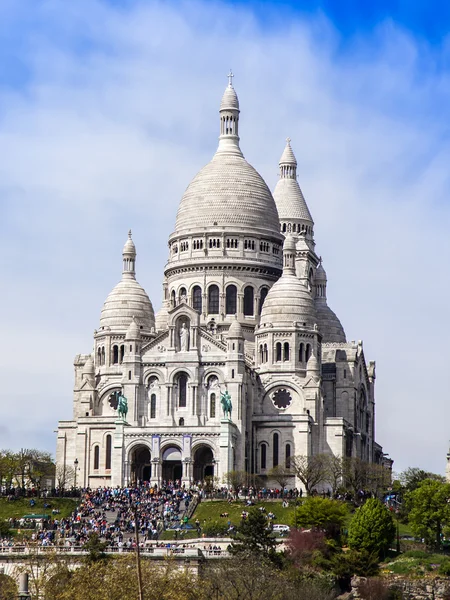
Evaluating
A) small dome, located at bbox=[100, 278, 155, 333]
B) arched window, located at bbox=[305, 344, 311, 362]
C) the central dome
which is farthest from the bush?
the central dome

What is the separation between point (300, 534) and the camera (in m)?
110

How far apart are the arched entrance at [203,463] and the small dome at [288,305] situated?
13.9m

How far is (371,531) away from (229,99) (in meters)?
63.1

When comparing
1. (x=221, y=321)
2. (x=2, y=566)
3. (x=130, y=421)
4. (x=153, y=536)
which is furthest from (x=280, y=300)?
(x=2, y=566)

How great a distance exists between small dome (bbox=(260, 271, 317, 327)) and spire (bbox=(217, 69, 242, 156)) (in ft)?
56.4

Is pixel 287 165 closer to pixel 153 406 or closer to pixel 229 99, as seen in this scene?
pixel 229 99

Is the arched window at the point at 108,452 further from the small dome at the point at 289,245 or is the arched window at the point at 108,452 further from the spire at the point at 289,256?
the small dome at the point at 289,245

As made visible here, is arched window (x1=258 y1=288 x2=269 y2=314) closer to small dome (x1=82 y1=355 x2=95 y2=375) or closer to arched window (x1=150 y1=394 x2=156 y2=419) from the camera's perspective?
small dome (x1=82 y1=355 x2=95 y2=375)

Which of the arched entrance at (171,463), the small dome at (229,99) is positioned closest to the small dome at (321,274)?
the small dome at (229,99)

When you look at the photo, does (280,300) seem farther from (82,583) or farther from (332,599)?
(82,583)

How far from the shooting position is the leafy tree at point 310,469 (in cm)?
13662

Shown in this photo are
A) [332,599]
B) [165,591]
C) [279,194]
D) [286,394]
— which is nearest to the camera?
[165,591]

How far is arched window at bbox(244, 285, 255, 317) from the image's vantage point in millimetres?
158000

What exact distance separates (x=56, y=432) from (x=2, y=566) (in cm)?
4802
